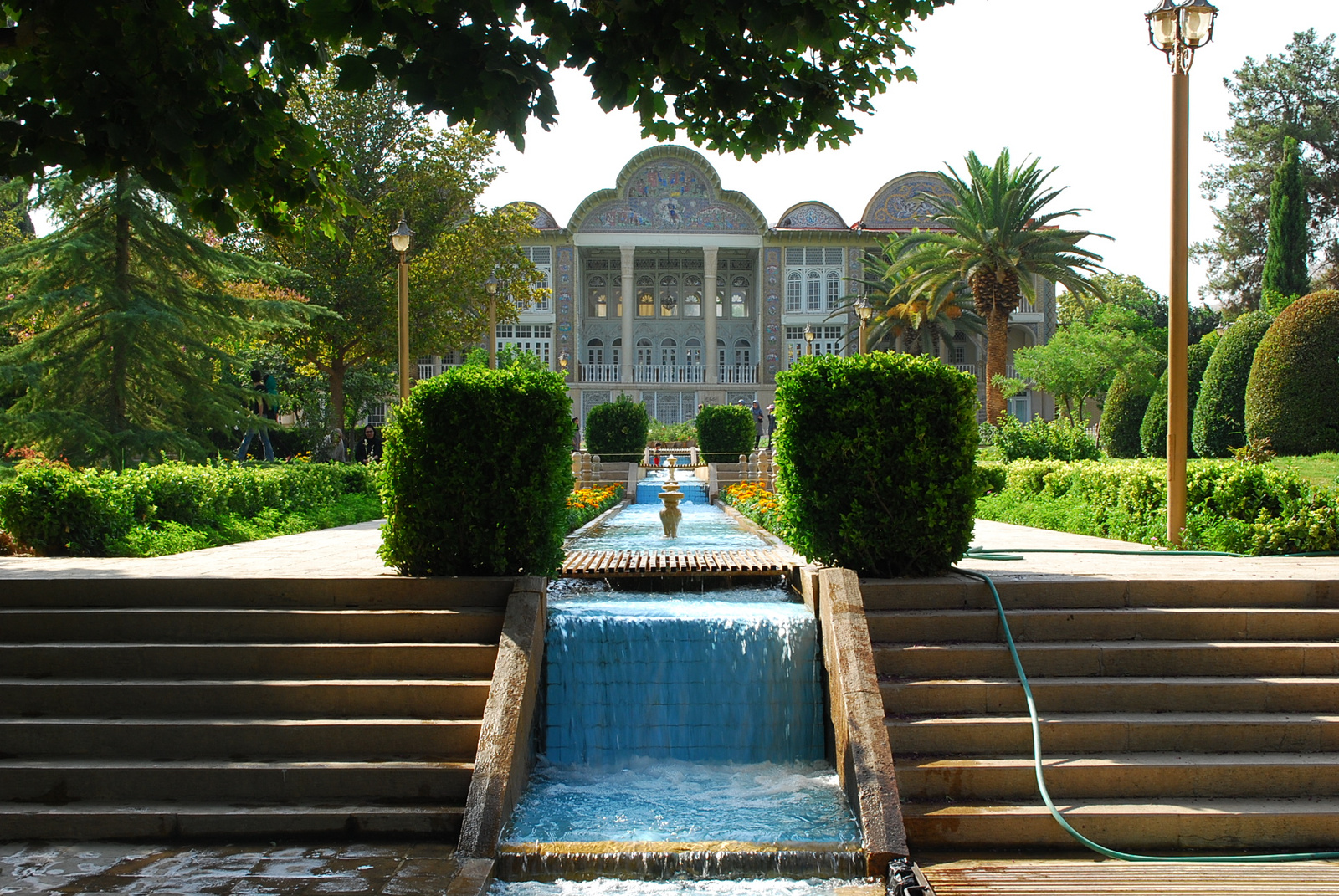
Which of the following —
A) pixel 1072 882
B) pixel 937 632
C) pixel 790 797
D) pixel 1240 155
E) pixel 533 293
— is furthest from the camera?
pixel 1240 155

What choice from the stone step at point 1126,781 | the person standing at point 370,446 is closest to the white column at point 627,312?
Result: the person standing at point 370,446

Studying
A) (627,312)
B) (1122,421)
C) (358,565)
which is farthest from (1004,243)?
(358,565)

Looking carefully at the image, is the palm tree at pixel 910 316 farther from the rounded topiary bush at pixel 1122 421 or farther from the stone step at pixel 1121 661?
the stone step at pixel 1121 661

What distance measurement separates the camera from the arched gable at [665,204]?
139 ft

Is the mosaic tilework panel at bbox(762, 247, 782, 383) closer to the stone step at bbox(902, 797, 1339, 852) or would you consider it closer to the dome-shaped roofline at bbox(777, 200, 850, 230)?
the dome-shaped roofline at bbox(777, 200, 850, 230)

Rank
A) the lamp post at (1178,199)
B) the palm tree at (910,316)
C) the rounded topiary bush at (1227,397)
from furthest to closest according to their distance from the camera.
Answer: the palm tree at (910,316) < the rounded topiary bush at (1227,397) < the lamp post at (1178,199)

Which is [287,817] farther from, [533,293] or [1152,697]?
[533,293]

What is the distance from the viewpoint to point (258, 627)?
603cm

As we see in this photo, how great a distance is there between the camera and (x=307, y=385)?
29531mm

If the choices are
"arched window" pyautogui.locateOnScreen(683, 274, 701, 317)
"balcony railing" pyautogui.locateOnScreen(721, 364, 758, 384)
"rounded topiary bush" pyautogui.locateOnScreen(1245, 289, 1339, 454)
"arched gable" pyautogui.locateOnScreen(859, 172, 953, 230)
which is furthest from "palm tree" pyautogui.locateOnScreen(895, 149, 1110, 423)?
"arched window" pyautogui.locateOnScreen(683, 274, 701, 317)

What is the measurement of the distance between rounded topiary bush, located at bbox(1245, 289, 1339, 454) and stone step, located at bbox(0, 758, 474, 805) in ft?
48.9

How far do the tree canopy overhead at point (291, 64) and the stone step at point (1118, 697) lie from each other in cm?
344

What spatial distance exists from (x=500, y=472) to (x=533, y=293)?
887 inches

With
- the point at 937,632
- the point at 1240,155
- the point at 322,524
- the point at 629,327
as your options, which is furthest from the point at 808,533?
the point at 1240,155
